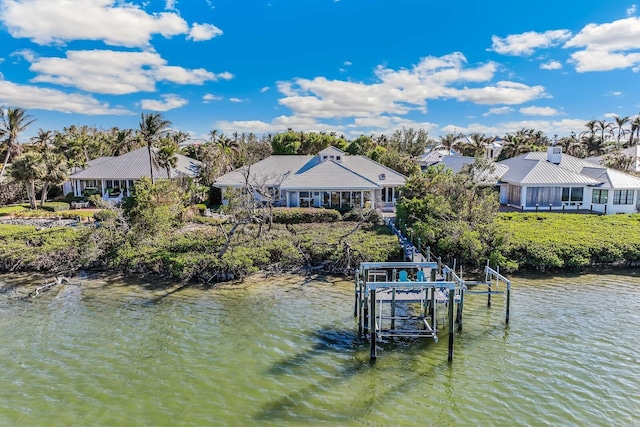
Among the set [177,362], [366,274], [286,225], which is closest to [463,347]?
[366,274]

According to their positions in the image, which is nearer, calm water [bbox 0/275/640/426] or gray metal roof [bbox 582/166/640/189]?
calm water [bbox 0/275/640/426]

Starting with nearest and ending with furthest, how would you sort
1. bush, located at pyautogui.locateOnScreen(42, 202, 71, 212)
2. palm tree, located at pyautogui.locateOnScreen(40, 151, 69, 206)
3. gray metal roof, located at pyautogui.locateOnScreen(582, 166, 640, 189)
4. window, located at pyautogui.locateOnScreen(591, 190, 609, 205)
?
gray metal roof, located at pyautogui.locateOnScreen(582, 166, 640, 189) → palm tree, located at pyautogui.locateOnScreen(40, 151, 69, 206) → window, located at pyautogui.locateOnScreen(591, 190, 609, 205) → bush, located at pyautogui.locateOnScreen(42, 202, 71, 212)

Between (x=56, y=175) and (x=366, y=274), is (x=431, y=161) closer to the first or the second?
(x=56, y=175)

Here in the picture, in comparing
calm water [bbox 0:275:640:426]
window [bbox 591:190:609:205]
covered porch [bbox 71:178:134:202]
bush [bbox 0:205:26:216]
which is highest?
covered porch [bbox 71:178:134:202]

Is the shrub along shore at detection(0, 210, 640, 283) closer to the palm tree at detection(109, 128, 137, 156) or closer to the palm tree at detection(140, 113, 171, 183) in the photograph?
the palm tree at detection(140, 113, 171, 183)

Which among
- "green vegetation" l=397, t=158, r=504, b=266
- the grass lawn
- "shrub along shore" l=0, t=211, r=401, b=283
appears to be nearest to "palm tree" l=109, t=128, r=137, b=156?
the grass lawn

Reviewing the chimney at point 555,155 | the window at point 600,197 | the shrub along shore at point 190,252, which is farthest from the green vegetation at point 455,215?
the chimney at point 555,155
